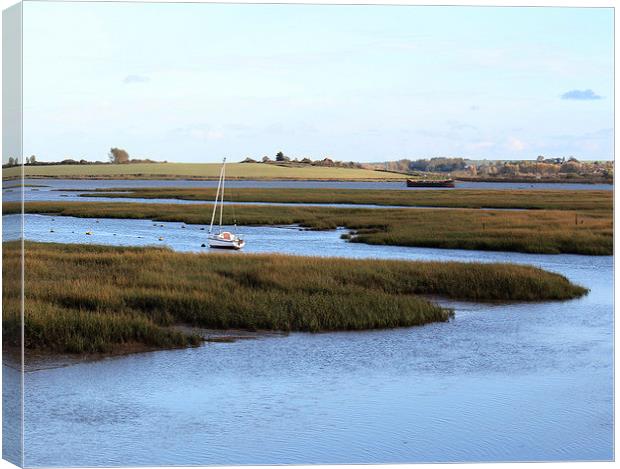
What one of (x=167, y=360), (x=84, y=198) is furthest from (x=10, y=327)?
(x=84, y=198)

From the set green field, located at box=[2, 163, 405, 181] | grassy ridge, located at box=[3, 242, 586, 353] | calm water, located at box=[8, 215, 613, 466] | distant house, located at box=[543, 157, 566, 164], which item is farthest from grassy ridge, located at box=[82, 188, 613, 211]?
calm water, located at box=[8, 215, 613, 466]

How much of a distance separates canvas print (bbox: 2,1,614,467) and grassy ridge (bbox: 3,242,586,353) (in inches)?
2.2

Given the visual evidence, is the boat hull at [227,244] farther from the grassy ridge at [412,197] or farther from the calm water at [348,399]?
the calm water at [348,399]

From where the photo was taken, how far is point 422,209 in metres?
40.5

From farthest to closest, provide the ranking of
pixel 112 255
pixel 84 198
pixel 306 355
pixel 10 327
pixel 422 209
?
pixel 84 198 < pixel 422 209 < pixel 112 255 < pixel 306 355 < pixel 10 327

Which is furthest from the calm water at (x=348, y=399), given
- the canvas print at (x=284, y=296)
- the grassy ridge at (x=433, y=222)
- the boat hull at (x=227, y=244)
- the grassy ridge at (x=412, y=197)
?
the boat hull at (x=227, y=244)

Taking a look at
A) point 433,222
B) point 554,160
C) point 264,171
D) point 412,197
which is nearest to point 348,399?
point 554,160

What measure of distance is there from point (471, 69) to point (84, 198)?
4661cm

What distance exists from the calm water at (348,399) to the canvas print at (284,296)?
0.05 metres

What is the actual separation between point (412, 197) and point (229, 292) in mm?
24256

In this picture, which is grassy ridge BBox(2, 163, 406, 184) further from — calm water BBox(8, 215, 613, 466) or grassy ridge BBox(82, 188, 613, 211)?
grassy ridge BBox(82, 188, 613, 211)

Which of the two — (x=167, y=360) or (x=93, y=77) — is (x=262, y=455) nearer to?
(x=167, y=360)

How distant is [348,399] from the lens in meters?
15.1

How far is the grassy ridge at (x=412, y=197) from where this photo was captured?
30.2 metres
